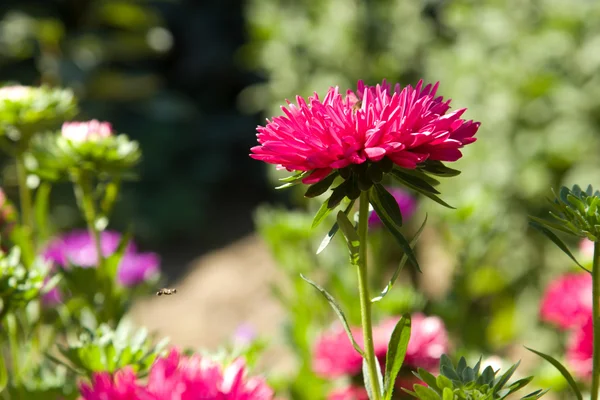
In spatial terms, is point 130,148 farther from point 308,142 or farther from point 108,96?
point 108,96

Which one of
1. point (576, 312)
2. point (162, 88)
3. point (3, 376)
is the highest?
point (162, 88)

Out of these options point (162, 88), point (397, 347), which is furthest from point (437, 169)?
point (162, 88)

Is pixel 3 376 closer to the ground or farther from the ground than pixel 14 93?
closer to the ground

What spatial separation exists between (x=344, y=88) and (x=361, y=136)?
8.44ft

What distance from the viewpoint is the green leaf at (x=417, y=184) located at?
480mm

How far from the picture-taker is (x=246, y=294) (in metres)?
3.25

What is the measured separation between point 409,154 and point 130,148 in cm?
40

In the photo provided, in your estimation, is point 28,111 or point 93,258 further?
point 93,258

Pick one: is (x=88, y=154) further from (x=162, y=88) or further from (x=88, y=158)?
(x=162, y=88)

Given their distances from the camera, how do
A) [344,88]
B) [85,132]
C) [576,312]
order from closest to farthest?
[85,132] < [576,312] < [344,88]

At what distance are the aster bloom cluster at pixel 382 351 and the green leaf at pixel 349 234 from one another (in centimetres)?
30

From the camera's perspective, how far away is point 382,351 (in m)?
0.82

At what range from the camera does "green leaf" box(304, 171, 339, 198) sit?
49 centimetres

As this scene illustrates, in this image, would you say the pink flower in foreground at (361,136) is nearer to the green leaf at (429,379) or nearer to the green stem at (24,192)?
the green leaf at (429,379)
